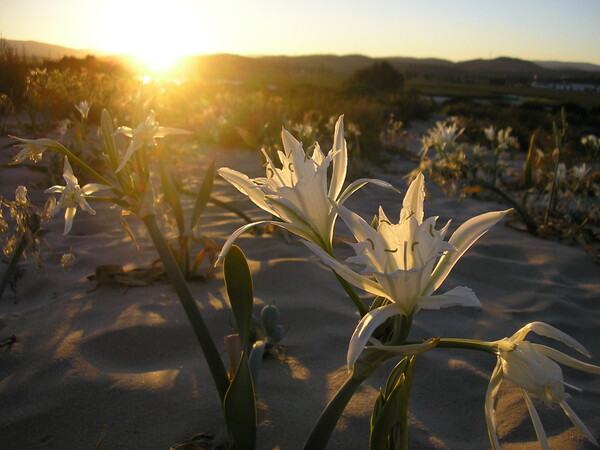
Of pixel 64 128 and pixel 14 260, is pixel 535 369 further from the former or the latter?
pixel 64 128

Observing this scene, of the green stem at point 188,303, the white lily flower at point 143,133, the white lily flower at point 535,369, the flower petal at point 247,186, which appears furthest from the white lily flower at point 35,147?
the white lily flower at point 535,369

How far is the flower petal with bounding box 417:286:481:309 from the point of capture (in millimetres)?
870

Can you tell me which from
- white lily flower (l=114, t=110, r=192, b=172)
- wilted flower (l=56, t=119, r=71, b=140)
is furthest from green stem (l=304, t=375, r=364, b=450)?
wilted flower (l=56, t=119, r=71, b=140)

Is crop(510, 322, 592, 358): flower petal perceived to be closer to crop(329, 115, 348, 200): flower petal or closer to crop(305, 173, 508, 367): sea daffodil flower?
crop(305, 173, 508, 367): sea daffodil flower

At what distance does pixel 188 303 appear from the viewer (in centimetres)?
138

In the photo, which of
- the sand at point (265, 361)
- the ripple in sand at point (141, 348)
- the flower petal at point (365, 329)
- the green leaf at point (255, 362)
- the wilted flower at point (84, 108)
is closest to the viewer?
the flower petal at point (365, 329)

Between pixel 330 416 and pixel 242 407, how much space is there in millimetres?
243

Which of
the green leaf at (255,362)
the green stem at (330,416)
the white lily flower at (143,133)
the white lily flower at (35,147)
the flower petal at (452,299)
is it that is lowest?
the green leaf at (255,362)

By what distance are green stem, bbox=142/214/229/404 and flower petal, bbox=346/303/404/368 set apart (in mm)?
631

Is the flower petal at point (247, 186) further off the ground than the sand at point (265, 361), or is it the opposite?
the flower petal at point (247, 186)

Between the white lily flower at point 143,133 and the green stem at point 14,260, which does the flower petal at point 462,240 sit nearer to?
the white lily flower at point 143,133

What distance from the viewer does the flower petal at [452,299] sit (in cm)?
87

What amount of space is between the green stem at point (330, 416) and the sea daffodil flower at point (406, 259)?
0.21 meters

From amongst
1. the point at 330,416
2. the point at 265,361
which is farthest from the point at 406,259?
the point at 265,361
